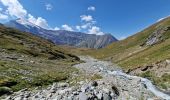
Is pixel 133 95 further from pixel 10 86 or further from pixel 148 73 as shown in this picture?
pixel 148 73

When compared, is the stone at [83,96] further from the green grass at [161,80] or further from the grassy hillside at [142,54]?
the grassy hillside at [142,54]

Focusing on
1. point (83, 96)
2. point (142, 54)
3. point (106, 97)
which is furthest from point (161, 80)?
point (142, 54)

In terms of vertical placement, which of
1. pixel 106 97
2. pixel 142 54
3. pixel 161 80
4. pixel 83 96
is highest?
pixel 142 54

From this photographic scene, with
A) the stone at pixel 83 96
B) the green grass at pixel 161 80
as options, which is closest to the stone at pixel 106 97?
the stone at pixel 83 96

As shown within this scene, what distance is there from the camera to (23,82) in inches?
1328

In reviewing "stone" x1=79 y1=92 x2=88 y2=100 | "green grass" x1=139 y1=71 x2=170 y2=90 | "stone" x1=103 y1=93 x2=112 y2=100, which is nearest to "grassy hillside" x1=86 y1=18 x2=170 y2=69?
"green grass" x1=139 y1=71 x2=170 y2=90

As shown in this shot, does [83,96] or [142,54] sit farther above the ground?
[142,54]

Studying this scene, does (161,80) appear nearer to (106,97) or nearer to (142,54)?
(106,97)

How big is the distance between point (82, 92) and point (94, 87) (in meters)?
3.56

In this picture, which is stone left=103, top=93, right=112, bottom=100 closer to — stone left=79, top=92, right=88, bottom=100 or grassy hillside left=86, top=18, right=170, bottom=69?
stone left=79, top=92, right=88, bottom=100

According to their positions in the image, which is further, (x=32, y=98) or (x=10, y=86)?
(x=10, y=86)

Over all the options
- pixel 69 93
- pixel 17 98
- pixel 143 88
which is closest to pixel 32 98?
pixel 17 98

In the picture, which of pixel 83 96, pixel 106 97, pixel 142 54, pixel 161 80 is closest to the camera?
pixel 83 96

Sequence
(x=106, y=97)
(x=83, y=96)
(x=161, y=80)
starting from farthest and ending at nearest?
(x=161, y=80) < (x=106, y=97) < (x=83, y=96)
